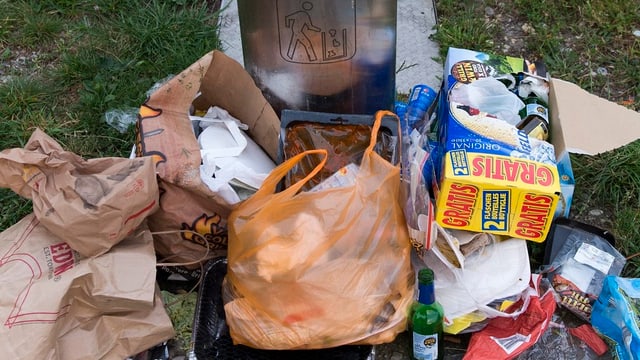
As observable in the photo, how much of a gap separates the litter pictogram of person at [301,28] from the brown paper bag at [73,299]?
0.81 metres

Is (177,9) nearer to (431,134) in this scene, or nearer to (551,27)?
(431,134)

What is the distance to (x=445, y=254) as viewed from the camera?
2.03 metres

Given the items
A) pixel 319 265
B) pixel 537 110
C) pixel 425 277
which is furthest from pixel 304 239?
pixel 537 110

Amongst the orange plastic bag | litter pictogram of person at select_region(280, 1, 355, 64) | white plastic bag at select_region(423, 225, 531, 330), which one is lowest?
white plastic bag at select_region(423, 225, 531, 330)

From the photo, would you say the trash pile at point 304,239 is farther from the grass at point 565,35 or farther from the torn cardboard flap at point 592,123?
the grass at point 565,35

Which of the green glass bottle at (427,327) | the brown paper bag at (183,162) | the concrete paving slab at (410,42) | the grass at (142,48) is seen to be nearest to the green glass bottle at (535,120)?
the grass at (142,48)

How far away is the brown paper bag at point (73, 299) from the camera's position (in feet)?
5.78

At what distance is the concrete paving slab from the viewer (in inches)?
116

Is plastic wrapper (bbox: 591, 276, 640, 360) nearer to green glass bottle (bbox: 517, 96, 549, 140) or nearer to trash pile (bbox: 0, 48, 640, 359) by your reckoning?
trash pile (bbox: 0, 48, 640, 359)

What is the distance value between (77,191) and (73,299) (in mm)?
305

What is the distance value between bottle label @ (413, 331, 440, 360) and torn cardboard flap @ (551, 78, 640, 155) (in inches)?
31.5

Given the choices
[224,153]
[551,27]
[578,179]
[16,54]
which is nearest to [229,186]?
[224,153]

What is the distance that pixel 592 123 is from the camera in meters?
2.24

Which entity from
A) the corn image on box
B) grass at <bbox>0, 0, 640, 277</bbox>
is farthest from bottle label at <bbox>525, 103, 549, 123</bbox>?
grass at <bbox>0, 0, 640, 277</bbox>
